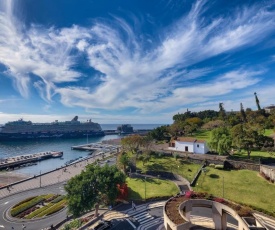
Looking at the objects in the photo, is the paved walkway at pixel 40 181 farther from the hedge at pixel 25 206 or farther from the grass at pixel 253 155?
the grass at pixel 253 155

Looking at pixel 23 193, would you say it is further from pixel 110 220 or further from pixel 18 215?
pixel 110 220

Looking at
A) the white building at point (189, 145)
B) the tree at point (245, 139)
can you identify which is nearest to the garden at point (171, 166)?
the white building at point (189, 145)

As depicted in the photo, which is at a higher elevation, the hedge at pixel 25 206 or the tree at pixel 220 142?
the tree at pixel 220 142

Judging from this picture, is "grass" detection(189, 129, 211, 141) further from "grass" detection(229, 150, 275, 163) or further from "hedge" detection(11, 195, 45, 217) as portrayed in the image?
"hedge" detection(11, 195, 45, 217)

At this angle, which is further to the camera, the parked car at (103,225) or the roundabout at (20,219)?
the roundabout at (20,219)

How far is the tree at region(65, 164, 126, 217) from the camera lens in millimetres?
36688

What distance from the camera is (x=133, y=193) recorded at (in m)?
49.0

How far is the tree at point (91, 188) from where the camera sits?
36.7 meters

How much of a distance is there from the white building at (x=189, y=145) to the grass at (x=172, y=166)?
6.55 m

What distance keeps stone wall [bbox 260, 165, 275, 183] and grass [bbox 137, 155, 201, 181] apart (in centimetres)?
1465

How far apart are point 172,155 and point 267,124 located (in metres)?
48.7

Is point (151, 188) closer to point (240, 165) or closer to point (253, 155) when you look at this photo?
point (240, 165)

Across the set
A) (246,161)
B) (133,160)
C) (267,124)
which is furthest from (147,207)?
(267,124)

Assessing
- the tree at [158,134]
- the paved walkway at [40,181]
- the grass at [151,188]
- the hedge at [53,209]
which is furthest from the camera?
the tree at [158,134]
